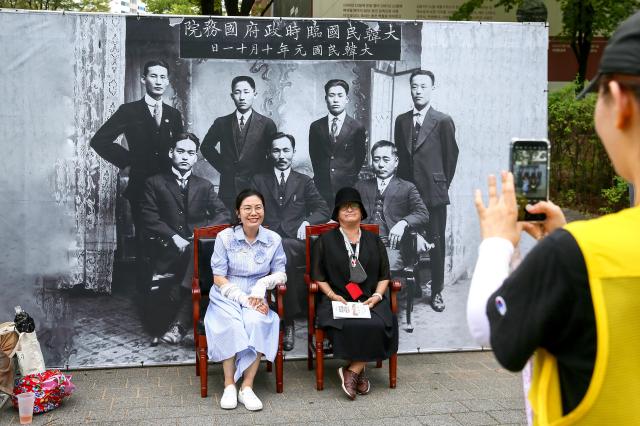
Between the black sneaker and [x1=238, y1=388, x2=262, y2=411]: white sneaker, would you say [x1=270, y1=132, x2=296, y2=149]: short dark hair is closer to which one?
the black sneaker

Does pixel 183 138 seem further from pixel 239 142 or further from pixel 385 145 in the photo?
pixel 385 145

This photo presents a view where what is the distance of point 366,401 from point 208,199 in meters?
2.00

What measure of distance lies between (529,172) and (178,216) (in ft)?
14.0

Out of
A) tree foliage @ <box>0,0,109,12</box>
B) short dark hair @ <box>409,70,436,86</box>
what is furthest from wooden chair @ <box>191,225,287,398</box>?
tree foliage @ <box>0,0,109,12</box>

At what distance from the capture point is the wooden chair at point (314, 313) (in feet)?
17.5

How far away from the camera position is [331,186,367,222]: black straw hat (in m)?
5.61

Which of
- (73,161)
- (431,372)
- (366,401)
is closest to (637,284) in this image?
(366,401)

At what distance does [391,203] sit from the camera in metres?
6.08

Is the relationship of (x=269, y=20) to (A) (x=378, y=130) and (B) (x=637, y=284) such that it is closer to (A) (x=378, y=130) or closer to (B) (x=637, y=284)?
(A) (x=378, y=130)

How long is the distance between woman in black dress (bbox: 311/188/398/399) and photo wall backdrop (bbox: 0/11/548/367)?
395 millimetres

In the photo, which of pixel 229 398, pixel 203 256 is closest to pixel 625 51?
pixel 229 398

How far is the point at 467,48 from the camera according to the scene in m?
6.02

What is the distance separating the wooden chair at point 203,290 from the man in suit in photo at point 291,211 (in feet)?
0.91

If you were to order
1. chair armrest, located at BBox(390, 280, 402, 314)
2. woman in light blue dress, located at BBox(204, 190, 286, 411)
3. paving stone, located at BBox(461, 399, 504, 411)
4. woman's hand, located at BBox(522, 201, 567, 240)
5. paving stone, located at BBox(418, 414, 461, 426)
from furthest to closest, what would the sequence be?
1. chair armrest, located at BBox(390, 280, 402, 314)
2. woman in light blue dress, located at BBox(204, 190, 286, 411)
3. paving stone, located at BBox(461, 399, 504, 411)
4. paving stone, located at BBox(418, 414, 461, 426)
5. woman's hand, located at BBox(522, 201, 567, 240)
